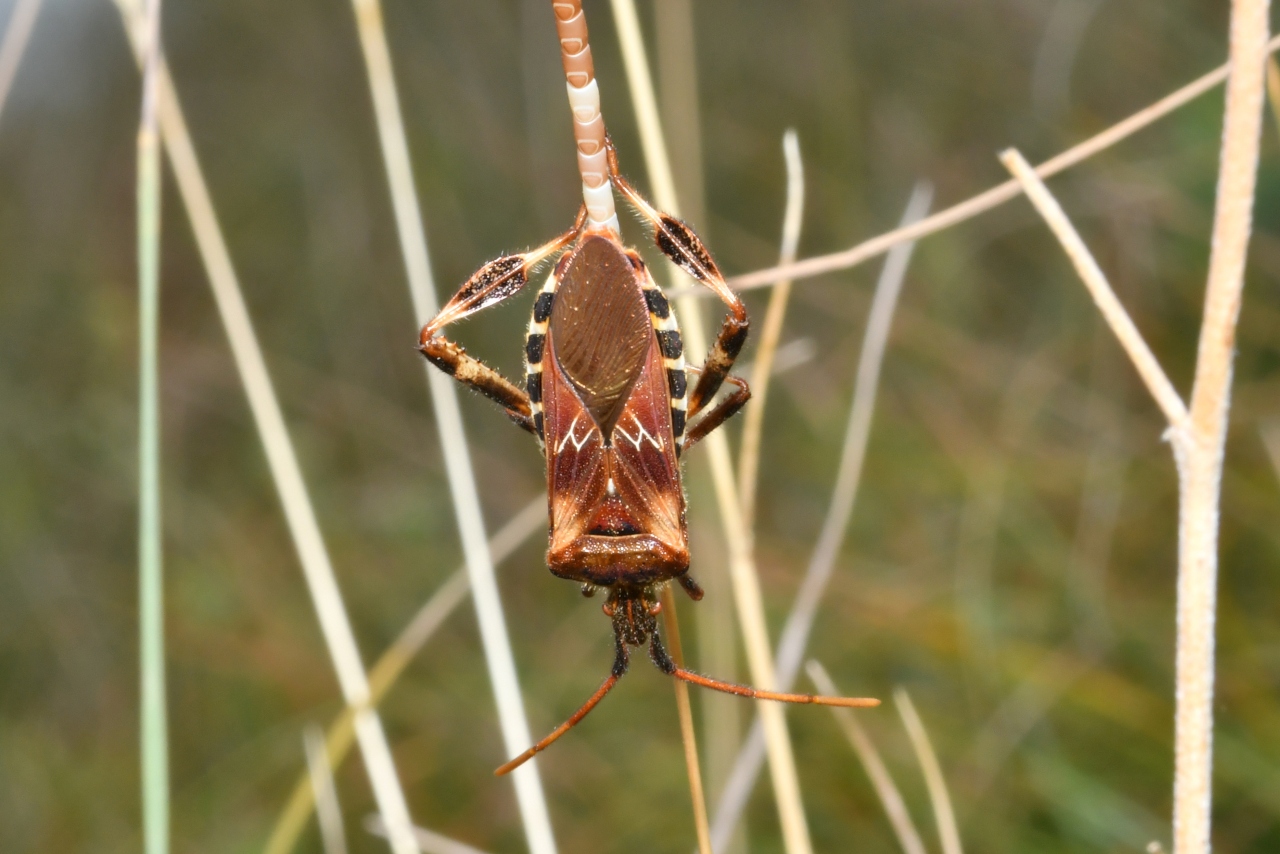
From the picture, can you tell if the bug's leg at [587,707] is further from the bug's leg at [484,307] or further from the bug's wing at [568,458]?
the bug's leg at [484,307]

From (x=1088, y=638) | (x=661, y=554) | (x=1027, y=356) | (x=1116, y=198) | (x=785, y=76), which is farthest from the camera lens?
(x=785, y=76)

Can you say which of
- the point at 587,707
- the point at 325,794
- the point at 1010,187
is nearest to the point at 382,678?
the point at 325,794


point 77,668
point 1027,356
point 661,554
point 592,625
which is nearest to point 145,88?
point 661,554

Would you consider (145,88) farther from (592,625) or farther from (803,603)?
(592,625)

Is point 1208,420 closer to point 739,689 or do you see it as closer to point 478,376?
point 739,689

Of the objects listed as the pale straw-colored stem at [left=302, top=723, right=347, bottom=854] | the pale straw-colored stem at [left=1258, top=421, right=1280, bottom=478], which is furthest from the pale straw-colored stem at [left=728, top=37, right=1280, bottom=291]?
the pale straw-colored stem at [left=1258, top=421, right=1280, bottom=478]

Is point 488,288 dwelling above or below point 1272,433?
above
